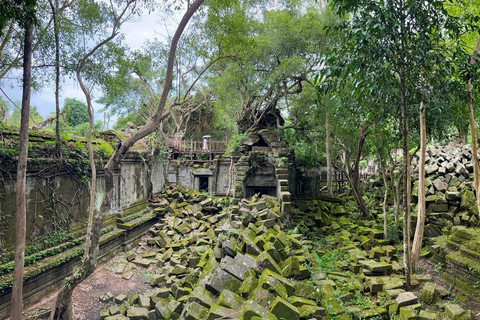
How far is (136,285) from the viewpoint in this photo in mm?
8062

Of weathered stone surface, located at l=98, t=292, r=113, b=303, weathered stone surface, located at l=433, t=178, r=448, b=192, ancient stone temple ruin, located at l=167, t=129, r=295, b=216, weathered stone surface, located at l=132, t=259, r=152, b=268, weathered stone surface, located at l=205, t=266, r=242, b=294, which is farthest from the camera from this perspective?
ancient stone temple ruin, located at l=167, t=129, r=295, b=216

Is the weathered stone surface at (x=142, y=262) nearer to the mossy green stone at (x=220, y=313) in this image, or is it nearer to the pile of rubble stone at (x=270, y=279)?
the pile of rubble stone at (x=270, y=279)

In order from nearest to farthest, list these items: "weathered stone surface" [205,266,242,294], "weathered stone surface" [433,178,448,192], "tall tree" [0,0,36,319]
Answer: "weathered stone surface" [205,266,242,294], "tall tree" [0,0,36,319], "weathered stone surface" [433,178,448,192]

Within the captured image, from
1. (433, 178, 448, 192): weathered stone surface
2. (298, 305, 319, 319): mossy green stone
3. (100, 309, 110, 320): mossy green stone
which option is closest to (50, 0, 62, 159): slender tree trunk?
(100, 309, 110, 320): mossy green stone

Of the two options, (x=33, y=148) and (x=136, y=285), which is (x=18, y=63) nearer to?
(x=33, y=148)

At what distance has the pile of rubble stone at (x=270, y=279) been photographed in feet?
12.2

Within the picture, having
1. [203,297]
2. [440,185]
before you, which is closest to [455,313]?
[203,297]

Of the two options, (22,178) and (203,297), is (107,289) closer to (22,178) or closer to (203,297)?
(22,178)

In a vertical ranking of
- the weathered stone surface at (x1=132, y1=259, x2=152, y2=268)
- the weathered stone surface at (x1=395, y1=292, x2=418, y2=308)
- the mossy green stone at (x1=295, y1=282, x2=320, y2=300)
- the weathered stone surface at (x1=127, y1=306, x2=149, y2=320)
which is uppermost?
the mossy green stone at (x1=295, y1=282, x2=320, y2=300)

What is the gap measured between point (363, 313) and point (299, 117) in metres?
9.49

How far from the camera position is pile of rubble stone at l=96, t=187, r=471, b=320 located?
3705 mm

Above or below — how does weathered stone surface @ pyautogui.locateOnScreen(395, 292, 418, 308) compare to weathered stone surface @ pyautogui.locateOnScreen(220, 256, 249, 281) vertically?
below

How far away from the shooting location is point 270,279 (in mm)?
3865

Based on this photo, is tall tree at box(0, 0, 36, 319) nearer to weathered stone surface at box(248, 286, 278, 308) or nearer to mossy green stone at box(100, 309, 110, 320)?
mossy green stone at box(100, 309, 110, 320)
